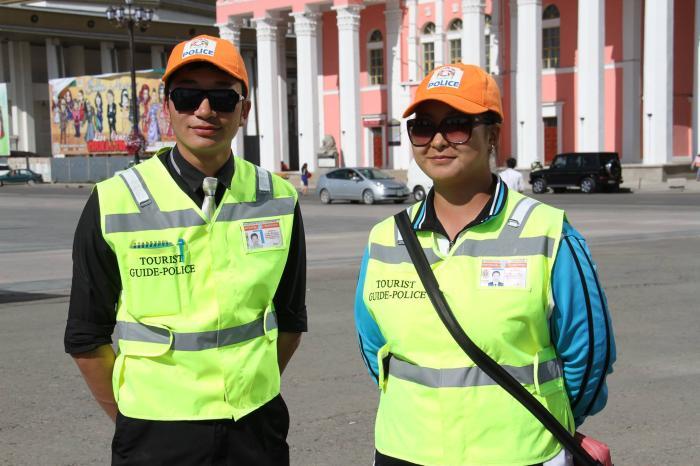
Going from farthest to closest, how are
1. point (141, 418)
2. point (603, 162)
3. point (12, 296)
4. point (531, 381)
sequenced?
1. point (603, 162)
2. point (12, 296)
3. point (141, 418)
4. point (531, 381)

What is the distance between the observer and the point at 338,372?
7.64 meters

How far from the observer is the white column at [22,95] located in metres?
78.2

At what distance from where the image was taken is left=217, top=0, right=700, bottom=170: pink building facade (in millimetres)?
44156

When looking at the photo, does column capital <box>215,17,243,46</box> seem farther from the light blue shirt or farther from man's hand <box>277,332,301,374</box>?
the light blue shirt

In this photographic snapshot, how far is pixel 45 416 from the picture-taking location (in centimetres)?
646

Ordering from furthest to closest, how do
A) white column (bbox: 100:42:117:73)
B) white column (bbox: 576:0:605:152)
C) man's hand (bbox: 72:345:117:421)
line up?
white column (bbox: 100:42:117:73) → white column (bbox: 576:0:605:152) → man's hand (bbox: 72:345:117:421)

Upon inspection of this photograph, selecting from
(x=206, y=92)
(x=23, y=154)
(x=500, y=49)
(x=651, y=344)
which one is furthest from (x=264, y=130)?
(x=206, y=92)

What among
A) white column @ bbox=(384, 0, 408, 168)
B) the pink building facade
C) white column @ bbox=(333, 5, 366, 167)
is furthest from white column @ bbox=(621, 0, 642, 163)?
white column @ bbox=(333, 5, 366, 167)

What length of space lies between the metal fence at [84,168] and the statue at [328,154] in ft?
44.0

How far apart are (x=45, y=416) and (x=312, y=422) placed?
1.85 metres

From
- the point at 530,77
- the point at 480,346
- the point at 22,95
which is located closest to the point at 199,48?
the point at 480,346

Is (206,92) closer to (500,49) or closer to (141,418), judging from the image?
(141,418)

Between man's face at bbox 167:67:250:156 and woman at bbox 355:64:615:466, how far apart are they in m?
0.65

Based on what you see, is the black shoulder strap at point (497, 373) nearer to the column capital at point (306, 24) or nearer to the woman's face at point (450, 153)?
the woman's face at point (450, 153)
